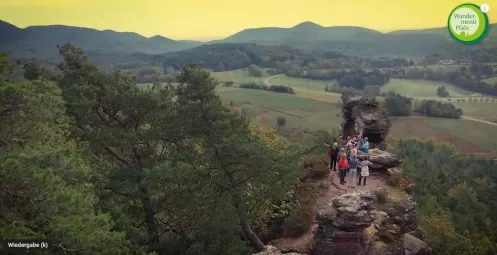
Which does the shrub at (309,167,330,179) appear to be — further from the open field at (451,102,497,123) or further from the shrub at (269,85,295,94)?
the shrub at (269,85,295,94)

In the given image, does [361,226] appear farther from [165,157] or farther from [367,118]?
[367,118]

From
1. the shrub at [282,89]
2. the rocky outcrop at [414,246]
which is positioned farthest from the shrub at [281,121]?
the rocky outcrop at [414,246]

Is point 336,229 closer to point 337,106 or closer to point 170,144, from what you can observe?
point 170,144

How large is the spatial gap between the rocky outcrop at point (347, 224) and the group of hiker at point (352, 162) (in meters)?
4.20

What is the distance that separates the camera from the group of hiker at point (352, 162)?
24.5 m

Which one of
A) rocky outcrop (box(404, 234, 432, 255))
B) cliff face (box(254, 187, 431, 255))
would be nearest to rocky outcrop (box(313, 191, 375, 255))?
cliff face (box(254, 187, 431, 255))

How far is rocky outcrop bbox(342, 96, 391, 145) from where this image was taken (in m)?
33.3

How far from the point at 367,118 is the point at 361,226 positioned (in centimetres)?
1578

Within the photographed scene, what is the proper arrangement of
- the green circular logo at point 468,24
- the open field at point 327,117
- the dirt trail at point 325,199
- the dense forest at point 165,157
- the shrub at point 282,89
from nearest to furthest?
the dense forest at point 165,157 < the dirt trail at point 325,199 < the green circular logo at point 468,24 < the open field at point 327,117 < the shrub at point 282,89

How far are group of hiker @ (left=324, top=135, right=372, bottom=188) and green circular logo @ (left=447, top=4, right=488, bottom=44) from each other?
17.1 m

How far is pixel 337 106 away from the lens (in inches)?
5906

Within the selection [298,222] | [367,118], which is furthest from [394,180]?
[367,118]

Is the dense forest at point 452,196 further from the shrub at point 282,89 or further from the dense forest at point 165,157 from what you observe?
the shrub at point 282,89

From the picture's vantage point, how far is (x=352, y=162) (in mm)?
24453
